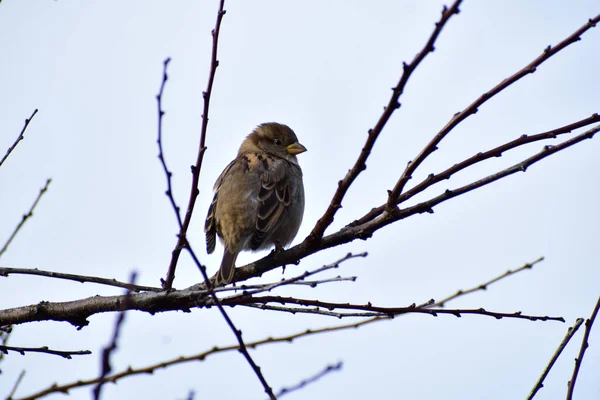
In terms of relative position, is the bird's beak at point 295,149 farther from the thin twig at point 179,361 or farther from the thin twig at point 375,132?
the thin twig at point 179,361

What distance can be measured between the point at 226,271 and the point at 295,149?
114 inches

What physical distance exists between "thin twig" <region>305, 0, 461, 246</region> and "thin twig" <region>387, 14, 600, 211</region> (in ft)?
0.77

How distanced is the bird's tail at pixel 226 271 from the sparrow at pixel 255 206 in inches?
0.7

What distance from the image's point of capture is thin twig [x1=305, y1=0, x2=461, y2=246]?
2773mm

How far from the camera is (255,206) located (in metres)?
6.74

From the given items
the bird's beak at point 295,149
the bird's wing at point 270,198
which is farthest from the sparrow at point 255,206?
the bird's beak at point 295,149

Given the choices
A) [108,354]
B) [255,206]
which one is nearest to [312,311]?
[108,354]

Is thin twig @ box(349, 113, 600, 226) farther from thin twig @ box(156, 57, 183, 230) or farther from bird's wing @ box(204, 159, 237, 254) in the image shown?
bird's wing @ box(204, 159, 237, 254)

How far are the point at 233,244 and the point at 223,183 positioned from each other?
3.15ft

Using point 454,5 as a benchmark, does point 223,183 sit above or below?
above

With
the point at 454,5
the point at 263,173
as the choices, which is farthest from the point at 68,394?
the point at 263,173

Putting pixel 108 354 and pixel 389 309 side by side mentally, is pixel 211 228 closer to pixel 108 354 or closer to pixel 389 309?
pixel 389 309

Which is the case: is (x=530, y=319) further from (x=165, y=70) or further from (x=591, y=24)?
(x=165, y=70)

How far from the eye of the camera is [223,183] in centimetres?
723
